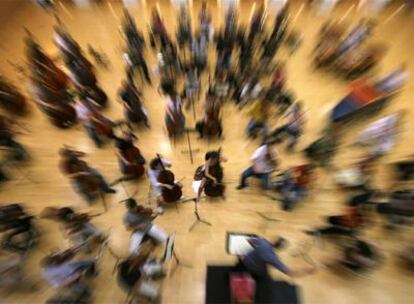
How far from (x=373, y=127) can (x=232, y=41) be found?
2793 millimetres

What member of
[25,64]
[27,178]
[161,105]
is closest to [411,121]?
[161,105]

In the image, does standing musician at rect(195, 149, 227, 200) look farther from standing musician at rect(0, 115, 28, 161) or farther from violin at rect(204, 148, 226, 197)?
standing musician at rect(0, 115, 28, 161)

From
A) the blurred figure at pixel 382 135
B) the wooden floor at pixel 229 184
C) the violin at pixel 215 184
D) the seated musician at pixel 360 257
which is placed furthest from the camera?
the blurred figure at pixel 382 135

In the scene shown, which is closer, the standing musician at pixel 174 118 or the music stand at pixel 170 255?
the music stand at pixel 170 255

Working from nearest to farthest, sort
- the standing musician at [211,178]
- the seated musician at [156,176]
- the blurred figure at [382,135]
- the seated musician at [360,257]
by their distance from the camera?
the seated musician at [360,257]
the seated musician at [156,176]
the standing musician at [211,178]
the blurred figure at [382,135]

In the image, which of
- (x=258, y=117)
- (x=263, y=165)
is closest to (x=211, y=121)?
(x=258, y=117)

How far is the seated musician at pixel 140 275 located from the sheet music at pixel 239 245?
2.79ft

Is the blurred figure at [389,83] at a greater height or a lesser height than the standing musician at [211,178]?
greater

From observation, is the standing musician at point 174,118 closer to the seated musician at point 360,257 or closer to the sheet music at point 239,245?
the sheet music at point 239,245

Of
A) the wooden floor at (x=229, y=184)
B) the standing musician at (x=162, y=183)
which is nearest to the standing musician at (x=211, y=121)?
the wooden floor at (x=229, y=184)

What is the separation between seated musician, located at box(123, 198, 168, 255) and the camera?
A: 3518mm

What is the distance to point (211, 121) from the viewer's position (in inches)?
186

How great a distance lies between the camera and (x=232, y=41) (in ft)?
18.6

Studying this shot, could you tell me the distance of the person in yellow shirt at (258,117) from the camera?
15.2 ft
